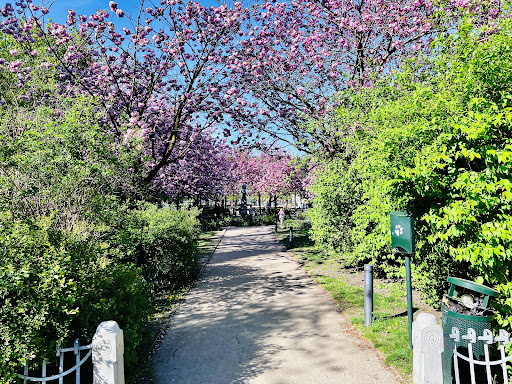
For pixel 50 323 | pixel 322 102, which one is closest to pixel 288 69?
pixel 322 102

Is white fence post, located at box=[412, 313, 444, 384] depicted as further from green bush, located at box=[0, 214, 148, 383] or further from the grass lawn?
green bush, located at box=[0, 214, 148, 383]

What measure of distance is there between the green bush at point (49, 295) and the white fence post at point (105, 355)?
0.24 meters

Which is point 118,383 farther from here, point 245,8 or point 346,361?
point 245,8

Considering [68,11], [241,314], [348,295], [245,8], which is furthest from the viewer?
[245,8]

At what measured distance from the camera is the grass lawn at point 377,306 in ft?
15.2

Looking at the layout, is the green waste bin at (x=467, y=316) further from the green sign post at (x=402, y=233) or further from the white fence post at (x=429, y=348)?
the green sign post at (x=402, y=233)

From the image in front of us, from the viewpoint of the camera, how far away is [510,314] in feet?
12.2

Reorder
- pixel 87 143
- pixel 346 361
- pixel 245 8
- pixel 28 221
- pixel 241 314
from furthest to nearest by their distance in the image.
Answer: pixel 245 8 < pixel 241 314 < pixel 87 143 < pixel 346 361 < pixel 28 221

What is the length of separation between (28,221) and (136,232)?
2.71 m

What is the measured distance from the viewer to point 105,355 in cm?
319

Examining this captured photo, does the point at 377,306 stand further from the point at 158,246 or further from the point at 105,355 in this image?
the point at 105,355

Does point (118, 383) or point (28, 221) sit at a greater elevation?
point (28, 221)

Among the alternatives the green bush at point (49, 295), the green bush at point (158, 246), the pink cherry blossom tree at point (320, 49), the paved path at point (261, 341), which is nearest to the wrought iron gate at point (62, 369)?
the green bush at point (49, 295)

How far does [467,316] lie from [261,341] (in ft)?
9.90
